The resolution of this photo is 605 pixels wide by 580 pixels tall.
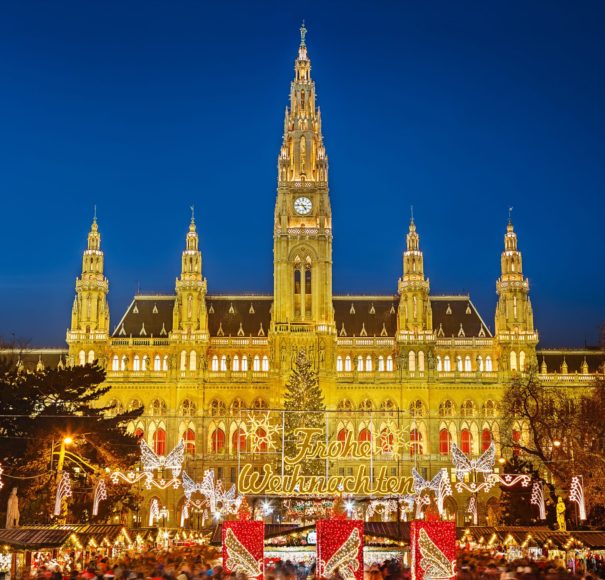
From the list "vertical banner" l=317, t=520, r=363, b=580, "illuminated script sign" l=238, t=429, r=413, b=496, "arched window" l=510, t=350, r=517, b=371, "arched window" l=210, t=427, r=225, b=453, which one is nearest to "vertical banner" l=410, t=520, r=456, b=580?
"vertical banner" l=317, t=520, r=363, b=580

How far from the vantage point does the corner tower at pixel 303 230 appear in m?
112

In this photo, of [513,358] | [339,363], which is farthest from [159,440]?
[513,358]

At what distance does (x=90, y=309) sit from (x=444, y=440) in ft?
134

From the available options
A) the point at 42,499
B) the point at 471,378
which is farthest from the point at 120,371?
the point at 42,499

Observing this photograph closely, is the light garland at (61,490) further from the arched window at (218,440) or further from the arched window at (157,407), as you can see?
the arched window at (218,440)

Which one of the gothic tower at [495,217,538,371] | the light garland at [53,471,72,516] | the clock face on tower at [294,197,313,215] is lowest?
the light garland at [53,471,72,516]

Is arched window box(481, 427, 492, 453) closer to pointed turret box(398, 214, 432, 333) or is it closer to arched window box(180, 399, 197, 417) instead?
pointed turret box(398, 214, 432, 333)

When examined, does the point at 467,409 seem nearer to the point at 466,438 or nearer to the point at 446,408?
the point at 446,408

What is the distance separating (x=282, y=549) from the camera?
182ft

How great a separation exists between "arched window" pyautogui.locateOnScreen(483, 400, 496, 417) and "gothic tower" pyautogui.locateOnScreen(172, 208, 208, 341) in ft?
101

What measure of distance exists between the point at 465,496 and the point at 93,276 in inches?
1832

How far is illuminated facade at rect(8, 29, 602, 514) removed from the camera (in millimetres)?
110500

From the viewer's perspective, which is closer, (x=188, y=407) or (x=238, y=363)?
(x=188, y=407)

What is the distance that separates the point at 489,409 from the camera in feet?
368
